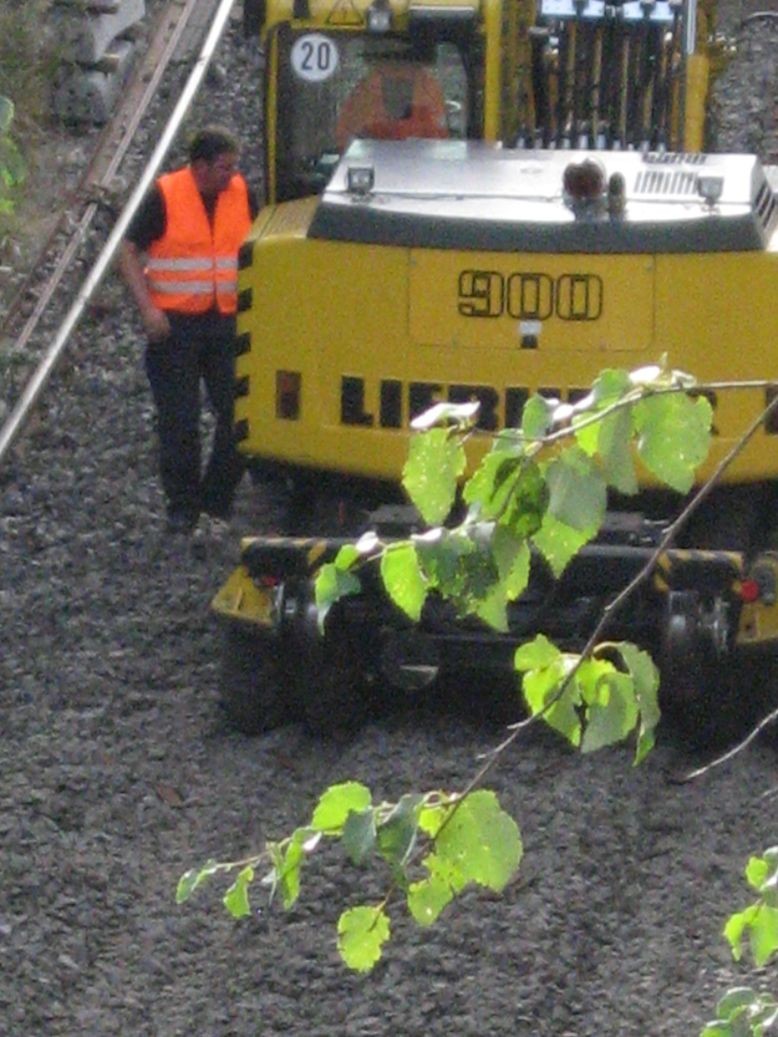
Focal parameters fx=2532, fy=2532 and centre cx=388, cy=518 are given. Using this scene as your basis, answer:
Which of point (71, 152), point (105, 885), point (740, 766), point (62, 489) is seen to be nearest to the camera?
point (105, 885)

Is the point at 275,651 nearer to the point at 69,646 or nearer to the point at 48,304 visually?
the point at 69,646

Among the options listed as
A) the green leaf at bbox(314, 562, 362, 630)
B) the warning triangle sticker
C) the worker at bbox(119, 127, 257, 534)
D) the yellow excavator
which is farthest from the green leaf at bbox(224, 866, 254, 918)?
the worker at bbox(119, 127, 257, 534)

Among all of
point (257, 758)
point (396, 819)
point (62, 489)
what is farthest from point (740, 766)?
point (396, 819)

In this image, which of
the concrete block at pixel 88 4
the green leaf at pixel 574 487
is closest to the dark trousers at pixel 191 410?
the concrete block at pixel 88 4

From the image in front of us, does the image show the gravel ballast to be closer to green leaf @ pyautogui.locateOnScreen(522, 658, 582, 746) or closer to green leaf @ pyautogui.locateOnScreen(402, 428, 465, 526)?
green leaf @ pyautogui.locateOnScreen(522, 658, 582, 746)

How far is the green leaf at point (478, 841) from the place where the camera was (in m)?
2.69

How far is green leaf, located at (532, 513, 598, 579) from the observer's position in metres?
2.65

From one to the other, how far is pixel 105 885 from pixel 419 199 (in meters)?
2.38

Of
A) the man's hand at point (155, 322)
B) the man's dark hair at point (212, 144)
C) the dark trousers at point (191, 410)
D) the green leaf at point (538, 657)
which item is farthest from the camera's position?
the dark trousers at point (191, 410)

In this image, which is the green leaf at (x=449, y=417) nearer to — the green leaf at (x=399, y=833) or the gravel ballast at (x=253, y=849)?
the green leaf at (x=399, y=833)

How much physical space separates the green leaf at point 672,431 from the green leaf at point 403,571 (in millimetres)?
268

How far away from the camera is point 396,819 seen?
266cm

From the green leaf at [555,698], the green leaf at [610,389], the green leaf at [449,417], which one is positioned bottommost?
the green leaf at [555,698]

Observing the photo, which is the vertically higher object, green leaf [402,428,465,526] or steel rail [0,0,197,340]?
green leaf [402,428,465,526]
